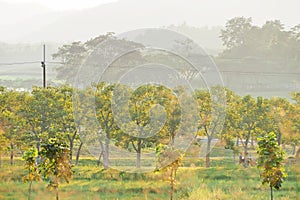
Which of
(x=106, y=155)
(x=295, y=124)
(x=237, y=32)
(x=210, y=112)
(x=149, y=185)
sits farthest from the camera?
(x=237, y=32)

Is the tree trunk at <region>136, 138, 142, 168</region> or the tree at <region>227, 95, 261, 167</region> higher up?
the tree at <region>227, 95, 261, 167</region>

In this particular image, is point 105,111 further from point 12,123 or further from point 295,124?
point 295,124

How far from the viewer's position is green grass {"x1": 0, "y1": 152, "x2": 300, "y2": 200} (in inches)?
344

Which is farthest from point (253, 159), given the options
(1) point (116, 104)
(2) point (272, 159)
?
(1) point (116, 104)

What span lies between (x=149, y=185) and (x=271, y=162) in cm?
281

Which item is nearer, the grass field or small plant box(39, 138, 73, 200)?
small plant box(39, 138, 73, 200)

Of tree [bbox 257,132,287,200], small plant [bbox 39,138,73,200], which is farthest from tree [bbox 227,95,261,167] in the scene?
small plant [bbox 39,138,73,200]

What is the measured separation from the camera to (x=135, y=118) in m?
8.66

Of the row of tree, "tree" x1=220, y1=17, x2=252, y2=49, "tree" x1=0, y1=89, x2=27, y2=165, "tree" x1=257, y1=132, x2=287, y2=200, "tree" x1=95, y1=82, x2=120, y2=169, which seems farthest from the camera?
"tree" x1=220, y1=17, x2=252, y2=49

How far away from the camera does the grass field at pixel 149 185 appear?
873 cm

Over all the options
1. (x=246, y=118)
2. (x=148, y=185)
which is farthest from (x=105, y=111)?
(x=246, y=118)

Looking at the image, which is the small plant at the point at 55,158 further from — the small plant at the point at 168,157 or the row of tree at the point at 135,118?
the small plant at the point at 168,157

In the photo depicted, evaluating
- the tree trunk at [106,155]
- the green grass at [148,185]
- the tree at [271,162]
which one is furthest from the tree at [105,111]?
the tree at [271,162]

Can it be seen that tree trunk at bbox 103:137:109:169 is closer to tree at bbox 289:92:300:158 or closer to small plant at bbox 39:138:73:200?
small plant at bbox 39:138:73:200
